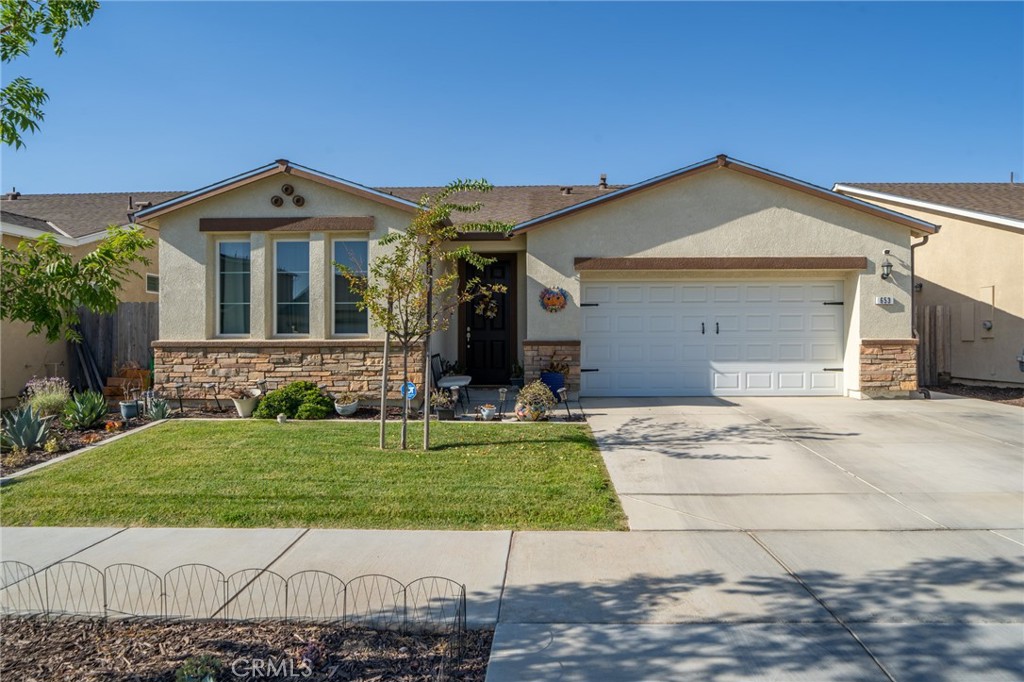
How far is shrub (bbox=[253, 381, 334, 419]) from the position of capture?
962 centimetres

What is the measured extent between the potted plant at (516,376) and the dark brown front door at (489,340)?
1.02ft

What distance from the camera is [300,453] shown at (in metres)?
7.39

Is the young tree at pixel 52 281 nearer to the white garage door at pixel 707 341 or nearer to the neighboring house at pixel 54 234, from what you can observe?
the neighboring house at pixel 54 234

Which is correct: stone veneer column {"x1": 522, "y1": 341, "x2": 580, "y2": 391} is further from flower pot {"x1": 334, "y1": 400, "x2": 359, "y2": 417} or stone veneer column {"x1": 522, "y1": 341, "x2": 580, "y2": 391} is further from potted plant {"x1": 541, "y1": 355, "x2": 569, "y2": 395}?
flower pot {"x1": 334, "y1": 400, "x2": 359, "y2": 417}

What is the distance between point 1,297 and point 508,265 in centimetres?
1033

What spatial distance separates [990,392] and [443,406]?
10770 millimetres

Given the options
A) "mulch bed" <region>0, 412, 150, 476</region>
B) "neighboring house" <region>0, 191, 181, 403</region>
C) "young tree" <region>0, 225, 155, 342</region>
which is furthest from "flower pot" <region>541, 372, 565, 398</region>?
"young tree" <region>0, 225, 155, 342</region>

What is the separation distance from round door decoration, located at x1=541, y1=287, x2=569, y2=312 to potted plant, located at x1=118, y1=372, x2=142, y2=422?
268 inches

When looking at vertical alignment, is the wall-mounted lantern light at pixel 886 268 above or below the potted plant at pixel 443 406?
above

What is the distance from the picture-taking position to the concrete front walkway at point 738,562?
3219 mm

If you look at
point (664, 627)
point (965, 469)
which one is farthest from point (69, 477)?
point (965, 469)

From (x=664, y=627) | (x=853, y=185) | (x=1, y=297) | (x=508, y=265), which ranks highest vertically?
(x=853, y=185)

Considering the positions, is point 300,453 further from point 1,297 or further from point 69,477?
point 1,297

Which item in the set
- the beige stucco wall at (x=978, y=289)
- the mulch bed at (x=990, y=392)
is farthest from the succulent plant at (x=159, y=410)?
the beige stucco wall at (x=978, y=289)
